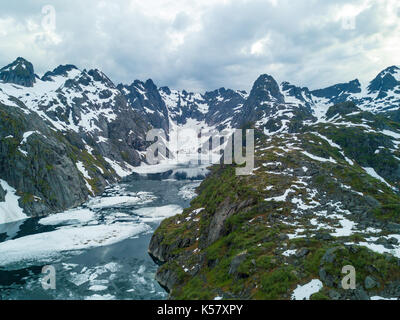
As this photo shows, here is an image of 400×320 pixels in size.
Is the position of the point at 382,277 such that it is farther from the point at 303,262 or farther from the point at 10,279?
the point at 10,279

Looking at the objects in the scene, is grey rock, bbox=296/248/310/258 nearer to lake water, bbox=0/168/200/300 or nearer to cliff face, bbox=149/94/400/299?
cliff face, bbox=149/94/400/299

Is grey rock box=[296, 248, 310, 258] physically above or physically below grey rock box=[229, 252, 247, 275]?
above

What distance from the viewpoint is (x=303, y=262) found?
31.0m

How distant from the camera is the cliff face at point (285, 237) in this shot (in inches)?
1102

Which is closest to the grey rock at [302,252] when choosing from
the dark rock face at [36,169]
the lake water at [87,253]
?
the lake water at [87,253]

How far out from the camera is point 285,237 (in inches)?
1528

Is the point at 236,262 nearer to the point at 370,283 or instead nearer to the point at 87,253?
the point at 370,283

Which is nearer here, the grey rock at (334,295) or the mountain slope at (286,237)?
the grey rock at (334,295)

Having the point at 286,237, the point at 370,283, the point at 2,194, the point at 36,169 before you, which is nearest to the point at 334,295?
the point at 370,283

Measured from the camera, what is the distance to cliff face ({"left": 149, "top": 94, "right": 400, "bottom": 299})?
2798 centimetres

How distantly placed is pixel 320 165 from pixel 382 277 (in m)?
54.6

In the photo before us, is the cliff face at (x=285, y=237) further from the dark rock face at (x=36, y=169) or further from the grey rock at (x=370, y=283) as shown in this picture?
the dark rock face at (x=36, y=169)

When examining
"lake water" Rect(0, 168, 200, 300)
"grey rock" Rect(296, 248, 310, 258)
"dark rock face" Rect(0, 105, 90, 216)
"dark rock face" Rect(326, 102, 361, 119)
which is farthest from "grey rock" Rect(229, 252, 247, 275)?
"dark rock face" Rect(326, 102, 361, 119)
